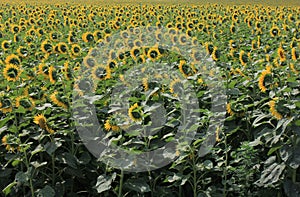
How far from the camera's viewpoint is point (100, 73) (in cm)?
530

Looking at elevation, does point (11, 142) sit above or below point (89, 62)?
below

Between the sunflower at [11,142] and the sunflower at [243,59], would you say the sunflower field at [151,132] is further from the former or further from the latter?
the sunflower at [243,59]

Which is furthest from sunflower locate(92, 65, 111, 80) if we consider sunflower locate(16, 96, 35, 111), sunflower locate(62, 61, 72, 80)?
sunflower locate(16, 96, 35, 111)

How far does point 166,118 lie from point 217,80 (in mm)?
911

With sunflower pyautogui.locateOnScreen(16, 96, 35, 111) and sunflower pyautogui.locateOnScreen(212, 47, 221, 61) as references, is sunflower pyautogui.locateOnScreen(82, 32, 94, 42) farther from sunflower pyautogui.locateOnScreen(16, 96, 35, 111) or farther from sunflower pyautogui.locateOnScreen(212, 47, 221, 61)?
sunflower pyautogui.locateOnScreen(16, 96, 35, 111)

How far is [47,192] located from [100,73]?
1.56 m

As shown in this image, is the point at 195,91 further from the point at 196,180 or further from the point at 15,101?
the point at 15,101

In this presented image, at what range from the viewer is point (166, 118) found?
14.7ft

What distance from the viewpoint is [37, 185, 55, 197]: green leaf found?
4141 millimetres

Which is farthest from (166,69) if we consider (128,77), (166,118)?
(166,118)

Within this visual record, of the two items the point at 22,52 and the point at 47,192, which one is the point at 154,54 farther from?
the point at 47,192

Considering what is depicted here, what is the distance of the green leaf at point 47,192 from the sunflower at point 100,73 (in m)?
1.41

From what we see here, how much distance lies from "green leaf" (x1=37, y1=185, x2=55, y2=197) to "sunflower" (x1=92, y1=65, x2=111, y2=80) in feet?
4.62

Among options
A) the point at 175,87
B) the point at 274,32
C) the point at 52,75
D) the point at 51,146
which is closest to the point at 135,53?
the point at 52,75
